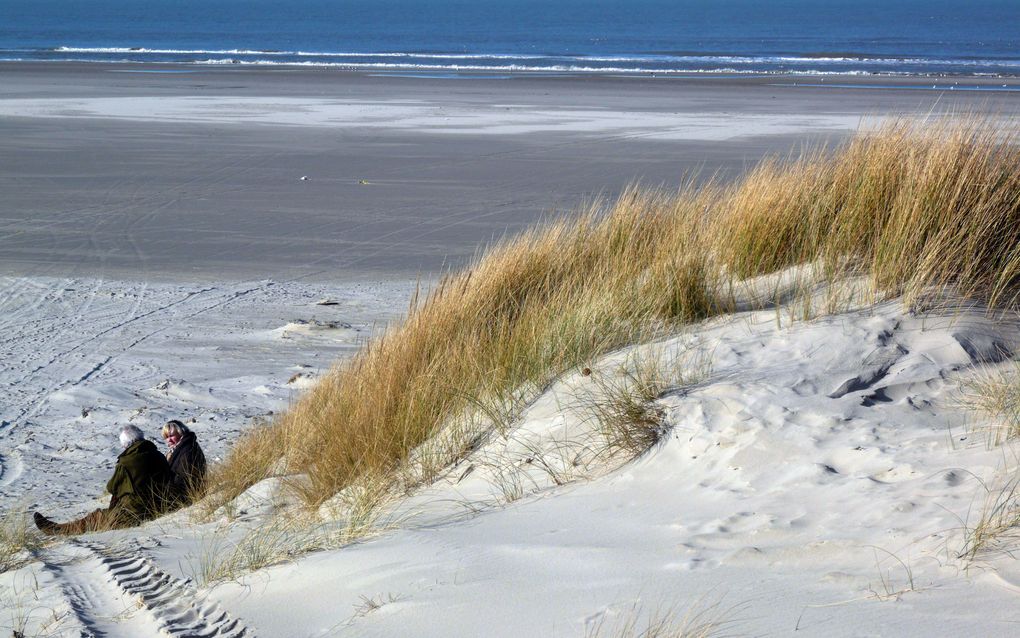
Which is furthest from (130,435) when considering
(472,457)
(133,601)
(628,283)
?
(628,283)

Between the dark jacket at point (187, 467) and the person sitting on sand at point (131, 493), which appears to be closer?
the person sitting on sand at point (131, 493)

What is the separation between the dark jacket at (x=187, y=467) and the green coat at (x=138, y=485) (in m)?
0.14

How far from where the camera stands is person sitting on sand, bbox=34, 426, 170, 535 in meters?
5.25

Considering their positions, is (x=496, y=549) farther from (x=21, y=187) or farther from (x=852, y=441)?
(x=21, y=187)

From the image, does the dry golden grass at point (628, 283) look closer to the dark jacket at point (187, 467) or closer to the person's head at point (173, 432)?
the dark jacket at point (187, 467)

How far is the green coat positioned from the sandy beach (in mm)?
260

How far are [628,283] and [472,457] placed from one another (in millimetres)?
1548

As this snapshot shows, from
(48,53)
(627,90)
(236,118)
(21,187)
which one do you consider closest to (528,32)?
(48,53)

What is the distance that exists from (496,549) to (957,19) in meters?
100

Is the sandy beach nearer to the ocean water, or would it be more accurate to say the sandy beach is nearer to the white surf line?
the white surf line

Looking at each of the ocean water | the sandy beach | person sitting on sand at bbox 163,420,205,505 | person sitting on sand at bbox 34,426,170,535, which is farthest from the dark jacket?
the ocean water

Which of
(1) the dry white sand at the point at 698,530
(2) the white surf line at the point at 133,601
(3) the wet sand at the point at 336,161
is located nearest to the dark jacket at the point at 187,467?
(1) the dry white sand at the point at 698,530

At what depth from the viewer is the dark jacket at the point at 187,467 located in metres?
5.72

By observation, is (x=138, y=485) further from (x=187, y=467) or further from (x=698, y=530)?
(x=698, y=530)
